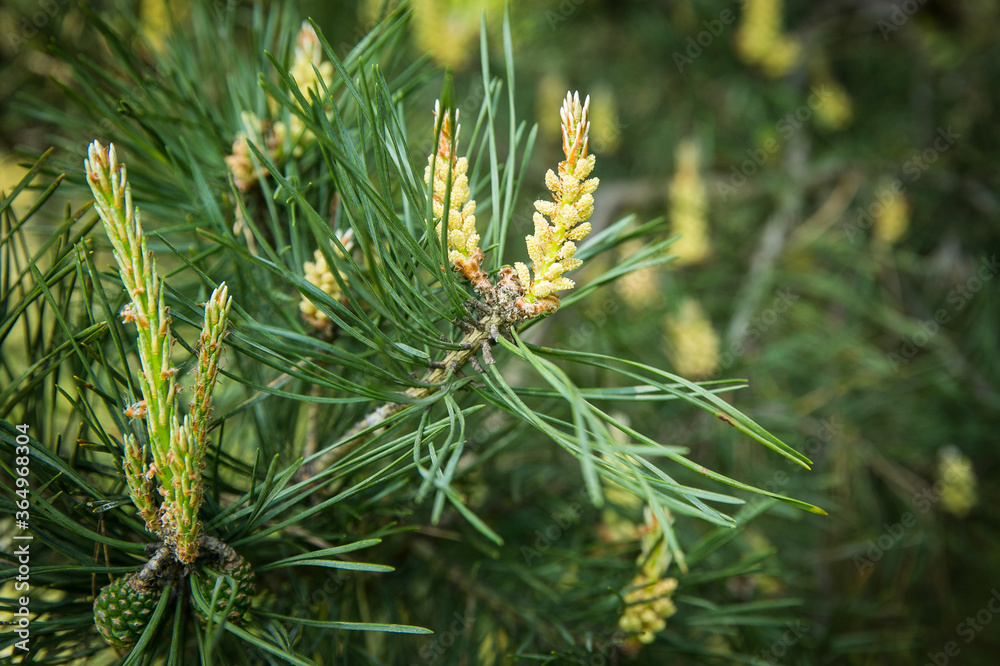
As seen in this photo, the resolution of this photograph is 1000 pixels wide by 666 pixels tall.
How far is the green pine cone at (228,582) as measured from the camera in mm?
316

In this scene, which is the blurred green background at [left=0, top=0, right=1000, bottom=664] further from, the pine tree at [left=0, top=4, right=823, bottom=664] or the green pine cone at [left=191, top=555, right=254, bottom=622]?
the green pine cone at [left=191, top=555, right=254, bottom=622]

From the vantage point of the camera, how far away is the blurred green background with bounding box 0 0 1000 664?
0.89 metres

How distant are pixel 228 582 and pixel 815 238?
1.09 meters

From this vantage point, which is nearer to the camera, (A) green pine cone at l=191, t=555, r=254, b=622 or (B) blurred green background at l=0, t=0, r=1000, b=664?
(A) green pine cone at l=191, t=555, r=254, b=622

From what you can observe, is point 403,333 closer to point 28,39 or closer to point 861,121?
point 28,39

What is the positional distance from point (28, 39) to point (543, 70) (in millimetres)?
894

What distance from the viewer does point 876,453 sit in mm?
1020

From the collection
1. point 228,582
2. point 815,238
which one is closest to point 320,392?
point 228,582

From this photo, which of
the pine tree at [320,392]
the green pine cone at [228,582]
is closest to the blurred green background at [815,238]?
the pine tree at [320,392]

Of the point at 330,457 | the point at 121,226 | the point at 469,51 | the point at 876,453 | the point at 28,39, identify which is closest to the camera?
the point at 121,226

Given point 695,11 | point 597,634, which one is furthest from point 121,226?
point 695,11

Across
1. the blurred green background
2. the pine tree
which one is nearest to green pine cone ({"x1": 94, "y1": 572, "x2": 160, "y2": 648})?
the pine tree

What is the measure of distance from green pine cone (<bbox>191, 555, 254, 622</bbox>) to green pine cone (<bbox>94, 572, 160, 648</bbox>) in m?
0.03

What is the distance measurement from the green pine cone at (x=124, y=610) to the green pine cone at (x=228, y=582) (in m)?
0.03
